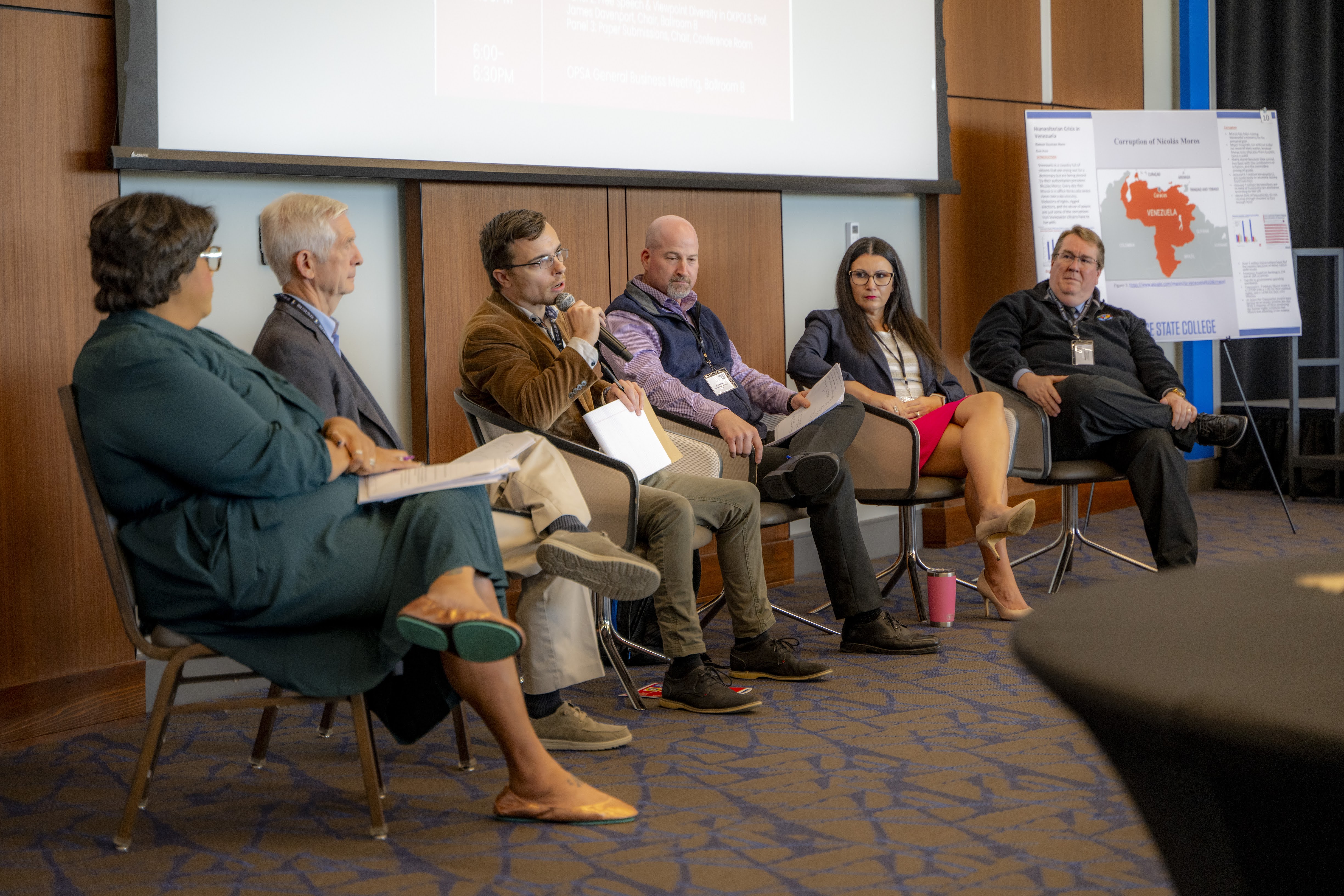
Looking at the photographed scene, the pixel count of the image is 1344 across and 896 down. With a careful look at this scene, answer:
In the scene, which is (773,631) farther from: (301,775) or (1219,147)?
(1219,147)

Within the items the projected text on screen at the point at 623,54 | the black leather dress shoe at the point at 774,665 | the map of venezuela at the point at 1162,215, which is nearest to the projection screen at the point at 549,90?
the projected text on screen at the point at 623,54

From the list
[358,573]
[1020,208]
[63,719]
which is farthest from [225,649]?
[1020,208]

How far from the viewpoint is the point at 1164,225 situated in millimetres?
5332

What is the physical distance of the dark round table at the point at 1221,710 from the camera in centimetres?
72

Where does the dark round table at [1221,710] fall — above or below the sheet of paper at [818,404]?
below

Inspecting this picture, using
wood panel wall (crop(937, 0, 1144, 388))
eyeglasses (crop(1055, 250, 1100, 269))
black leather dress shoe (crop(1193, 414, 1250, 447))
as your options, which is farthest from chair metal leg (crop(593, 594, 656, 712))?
wood panel wall (crop(937, 0, 1144, 388))

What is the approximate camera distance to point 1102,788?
88.2 inches

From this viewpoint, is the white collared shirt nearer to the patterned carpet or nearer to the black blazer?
the patterned carpet

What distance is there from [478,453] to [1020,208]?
3778mm

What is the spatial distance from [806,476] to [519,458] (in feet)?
3.16

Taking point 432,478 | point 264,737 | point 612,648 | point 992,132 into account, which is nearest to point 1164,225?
point 992,132

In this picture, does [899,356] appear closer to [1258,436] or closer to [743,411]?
[743,411]

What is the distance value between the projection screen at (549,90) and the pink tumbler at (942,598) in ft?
4.98

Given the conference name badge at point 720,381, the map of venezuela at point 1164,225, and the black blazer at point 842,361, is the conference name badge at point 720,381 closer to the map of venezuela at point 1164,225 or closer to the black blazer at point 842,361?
the black blazer at point 842,361
